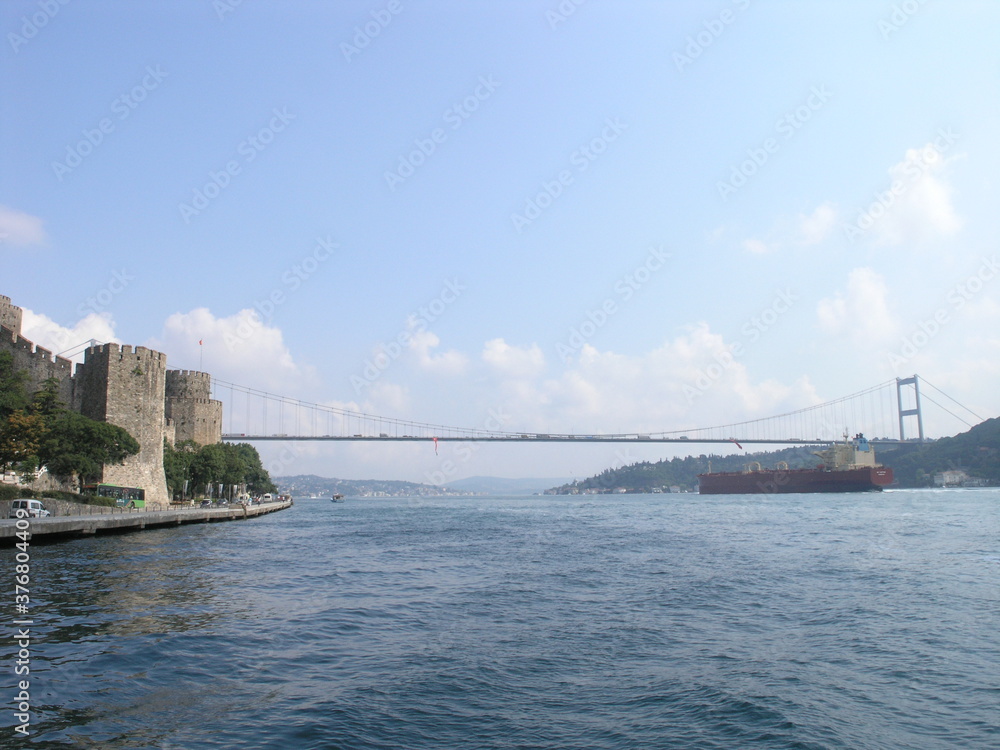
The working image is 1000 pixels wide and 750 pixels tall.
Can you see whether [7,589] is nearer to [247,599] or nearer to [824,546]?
[247,599]

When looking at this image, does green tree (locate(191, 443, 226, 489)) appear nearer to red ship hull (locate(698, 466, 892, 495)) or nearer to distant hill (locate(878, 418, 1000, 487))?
red ship hull (locate(698, 466, 892, 495))

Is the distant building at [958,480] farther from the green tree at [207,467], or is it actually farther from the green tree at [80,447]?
the green tree at [80,447]

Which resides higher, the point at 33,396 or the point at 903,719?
the point at 33,396

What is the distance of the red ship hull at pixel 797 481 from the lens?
72750mm

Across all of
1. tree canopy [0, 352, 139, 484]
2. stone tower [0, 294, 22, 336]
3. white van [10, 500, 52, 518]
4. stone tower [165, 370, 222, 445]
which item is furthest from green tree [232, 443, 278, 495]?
white van [10, 500, 52, 518]

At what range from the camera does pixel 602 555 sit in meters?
19.0

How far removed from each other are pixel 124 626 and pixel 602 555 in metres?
11.9

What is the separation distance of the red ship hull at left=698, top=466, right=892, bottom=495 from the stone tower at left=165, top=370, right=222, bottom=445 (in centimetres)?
5684

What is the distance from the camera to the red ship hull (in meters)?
72.8

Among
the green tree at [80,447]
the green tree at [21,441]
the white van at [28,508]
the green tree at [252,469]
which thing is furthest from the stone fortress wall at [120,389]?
the green tree at [252,469]

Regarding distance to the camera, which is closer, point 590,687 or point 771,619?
point 590,687

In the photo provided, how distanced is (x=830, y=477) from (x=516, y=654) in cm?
7494

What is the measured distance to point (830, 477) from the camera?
7544cm

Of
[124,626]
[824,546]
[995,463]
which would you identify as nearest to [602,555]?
[824,546]
